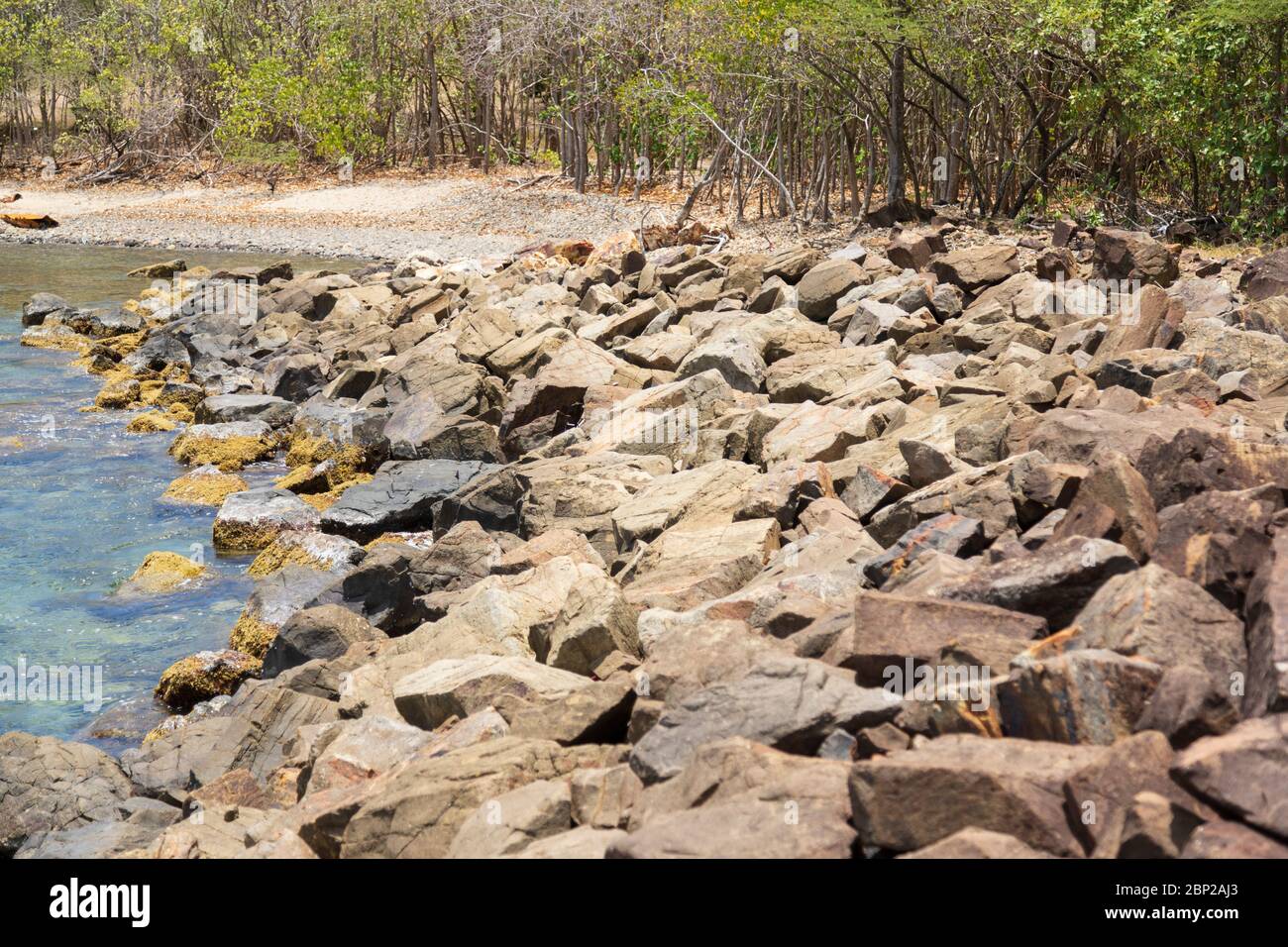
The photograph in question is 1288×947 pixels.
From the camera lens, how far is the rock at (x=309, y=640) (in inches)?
323

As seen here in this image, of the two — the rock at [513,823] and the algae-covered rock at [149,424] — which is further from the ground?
the rock at [513,823]

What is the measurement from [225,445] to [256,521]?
11.0ft

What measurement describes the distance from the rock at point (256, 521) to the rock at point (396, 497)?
256mm

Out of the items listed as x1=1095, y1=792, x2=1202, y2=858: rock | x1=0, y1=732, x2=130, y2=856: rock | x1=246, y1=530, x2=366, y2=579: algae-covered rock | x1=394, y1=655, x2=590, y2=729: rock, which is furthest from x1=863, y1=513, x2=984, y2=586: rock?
x1=246, y1=530, x2=366, y2=579: algae-covered rock

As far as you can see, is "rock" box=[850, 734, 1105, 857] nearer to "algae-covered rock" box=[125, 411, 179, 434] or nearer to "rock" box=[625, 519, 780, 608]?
"rock" box=[625, 519, 780, 608]

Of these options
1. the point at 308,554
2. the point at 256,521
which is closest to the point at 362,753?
the point at 308,554

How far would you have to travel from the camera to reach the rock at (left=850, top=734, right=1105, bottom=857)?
147 inches

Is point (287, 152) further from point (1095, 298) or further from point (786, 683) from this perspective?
point (786, 683)

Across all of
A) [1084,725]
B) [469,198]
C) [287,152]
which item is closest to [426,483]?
[1084,725]

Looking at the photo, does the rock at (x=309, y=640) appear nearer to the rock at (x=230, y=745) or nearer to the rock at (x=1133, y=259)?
the rock at (x=230, y=745)

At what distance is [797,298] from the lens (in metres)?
15.0

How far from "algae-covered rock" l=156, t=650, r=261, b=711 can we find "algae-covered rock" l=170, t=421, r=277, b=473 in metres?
5.78

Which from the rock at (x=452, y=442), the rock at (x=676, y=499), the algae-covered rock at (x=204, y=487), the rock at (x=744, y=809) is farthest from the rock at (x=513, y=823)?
the algae-covered rock at (x=204, y=487)

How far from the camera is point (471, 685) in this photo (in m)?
6.04
